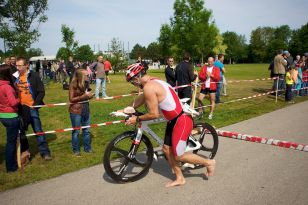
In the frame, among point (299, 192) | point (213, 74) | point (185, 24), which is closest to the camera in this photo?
point (299, 192)

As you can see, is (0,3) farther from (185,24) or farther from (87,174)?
(185,24)

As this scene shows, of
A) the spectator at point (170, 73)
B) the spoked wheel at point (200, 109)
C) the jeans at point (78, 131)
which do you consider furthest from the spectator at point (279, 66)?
the jeans at point (78, 131)

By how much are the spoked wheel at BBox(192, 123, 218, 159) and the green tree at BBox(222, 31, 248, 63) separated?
125 meters

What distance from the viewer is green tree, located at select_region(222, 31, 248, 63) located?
130 meters

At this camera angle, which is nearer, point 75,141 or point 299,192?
point 299,192

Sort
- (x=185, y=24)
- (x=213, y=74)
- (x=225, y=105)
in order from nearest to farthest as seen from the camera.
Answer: (x=213, y=74) → (x=225, y=105) → (x=185, y=24)

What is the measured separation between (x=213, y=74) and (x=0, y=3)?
2954 cm

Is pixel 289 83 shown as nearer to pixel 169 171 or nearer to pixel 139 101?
pixel 169 171

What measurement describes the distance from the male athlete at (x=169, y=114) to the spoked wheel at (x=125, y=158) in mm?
395

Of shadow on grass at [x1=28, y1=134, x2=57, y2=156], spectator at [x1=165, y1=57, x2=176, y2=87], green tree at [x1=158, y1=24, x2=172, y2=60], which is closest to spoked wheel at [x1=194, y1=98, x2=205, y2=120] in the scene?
spectator at [x1=165, y1=57, x2=176, y2=87]

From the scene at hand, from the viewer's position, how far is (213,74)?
994cm

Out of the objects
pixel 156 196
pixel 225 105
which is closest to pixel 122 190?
pixel 156 196

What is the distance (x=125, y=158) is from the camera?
15.5 ft

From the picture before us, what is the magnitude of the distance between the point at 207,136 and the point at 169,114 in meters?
1.45
